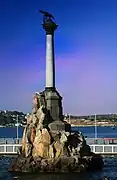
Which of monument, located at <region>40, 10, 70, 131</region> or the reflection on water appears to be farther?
monument, located at <region>40, 10, 70, 131</region>

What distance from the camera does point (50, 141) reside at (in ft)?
143

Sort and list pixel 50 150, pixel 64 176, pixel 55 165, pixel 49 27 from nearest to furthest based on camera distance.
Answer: pixel 64 176 < pixel 55 165 < pixel 50 150 < pixel 49 27

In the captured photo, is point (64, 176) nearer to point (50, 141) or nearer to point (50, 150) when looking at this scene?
point (50, 150)

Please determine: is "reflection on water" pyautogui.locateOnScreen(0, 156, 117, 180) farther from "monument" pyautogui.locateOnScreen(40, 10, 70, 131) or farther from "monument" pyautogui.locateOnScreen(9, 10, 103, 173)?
"monument" pyautogui.locateOnScreen(40, 10, 70, 131)

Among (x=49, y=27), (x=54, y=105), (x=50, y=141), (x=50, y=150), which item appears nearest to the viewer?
(x=50, y=150)

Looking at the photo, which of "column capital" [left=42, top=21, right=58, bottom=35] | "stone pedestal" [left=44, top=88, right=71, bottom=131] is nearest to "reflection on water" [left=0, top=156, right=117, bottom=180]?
"stone pedestal" [left=44, top=88, right=71, bottom=131]

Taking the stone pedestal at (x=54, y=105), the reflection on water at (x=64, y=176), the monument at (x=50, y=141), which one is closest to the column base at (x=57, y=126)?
the monument at (x=50, y=141)

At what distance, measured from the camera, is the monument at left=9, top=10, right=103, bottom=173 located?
42.5 metres

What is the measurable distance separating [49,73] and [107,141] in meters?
20.8

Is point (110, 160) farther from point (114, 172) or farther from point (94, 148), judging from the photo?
point (114, 172)

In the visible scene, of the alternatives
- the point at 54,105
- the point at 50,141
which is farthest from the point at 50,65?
the point at 50,141

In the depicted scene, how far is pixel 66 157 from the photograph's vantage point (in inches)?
1682

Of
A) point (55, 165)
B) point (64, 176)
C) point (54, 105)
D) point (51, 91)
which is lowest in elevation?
point (64, 176)

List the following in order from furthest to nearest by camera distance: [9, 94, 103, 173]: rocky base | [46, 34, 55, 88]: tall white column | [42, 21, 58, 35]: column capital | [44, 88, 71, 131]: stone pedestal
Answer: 1. [42, 21, 58, 35]: column capital
2. [46, 34, 55, 88]: tall white column
3. [44, 88, 71, 131]: stone pedestal
4. [9, 94, 103, 173]: rocky base
